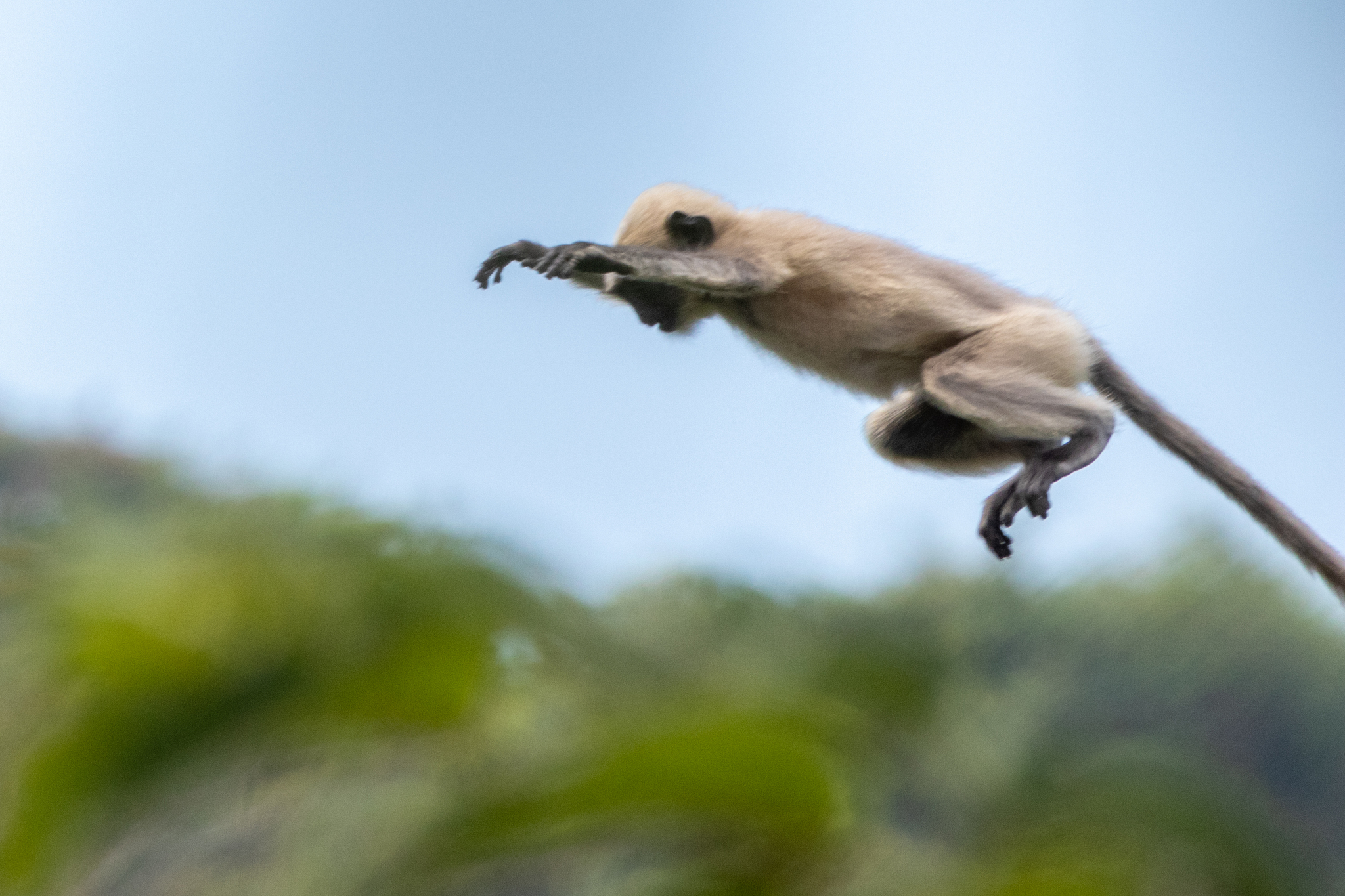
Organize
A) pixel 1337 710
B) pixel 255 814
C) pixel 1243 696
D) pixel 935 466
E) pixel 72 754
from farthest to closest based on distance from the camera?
pixel 935 466 → pixel 1337 710 → pixel 1243 696 → pixel 255 814 → pixel 72 754

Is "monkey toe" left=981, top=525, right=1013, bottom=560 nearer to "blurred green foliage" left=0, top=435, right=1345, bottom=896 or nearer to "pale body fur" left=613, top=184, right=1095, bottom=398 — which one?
"pale body fur" left=613, top=184, right=1095, bottom=398

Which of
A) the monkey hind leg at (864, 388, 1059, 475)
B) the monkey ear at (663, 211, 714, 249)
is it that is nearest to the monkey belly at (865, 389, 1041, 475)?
the monkey hind leg at (864, 388, 1059, 475)

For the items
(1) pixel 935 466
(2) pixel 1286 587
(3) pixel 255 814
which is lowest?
(1) pixel 935 466

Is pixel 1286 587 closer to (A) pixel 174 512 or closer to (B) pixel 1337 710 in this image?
(B) pixel 1337 710

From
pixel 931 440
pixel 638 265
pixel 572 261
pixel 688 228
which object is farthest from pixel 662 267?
pixel 931 440

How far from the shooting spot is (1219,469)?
1833 mm

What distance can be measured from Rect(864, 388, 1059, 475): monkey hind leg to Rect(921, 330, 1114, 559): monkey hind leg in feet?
0.46

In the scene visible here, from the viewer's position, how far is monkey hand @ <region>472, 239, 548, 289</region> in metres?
1.35

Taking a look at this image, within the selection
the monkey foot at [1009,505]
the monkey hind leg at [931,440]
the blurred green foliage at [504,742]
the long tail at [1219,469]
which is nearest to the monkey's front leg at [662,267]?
the monkey hind leg at [931,440]

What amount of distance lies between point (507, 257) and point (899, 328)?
0.66 meters

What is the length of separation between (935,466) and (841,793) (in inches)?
54.3

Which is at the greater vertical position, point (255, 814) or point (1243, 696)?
point (255, 814)

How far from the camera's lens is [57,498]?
22.7 inches

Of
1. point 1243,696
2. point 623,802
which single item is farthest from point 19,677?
point 1243,696
